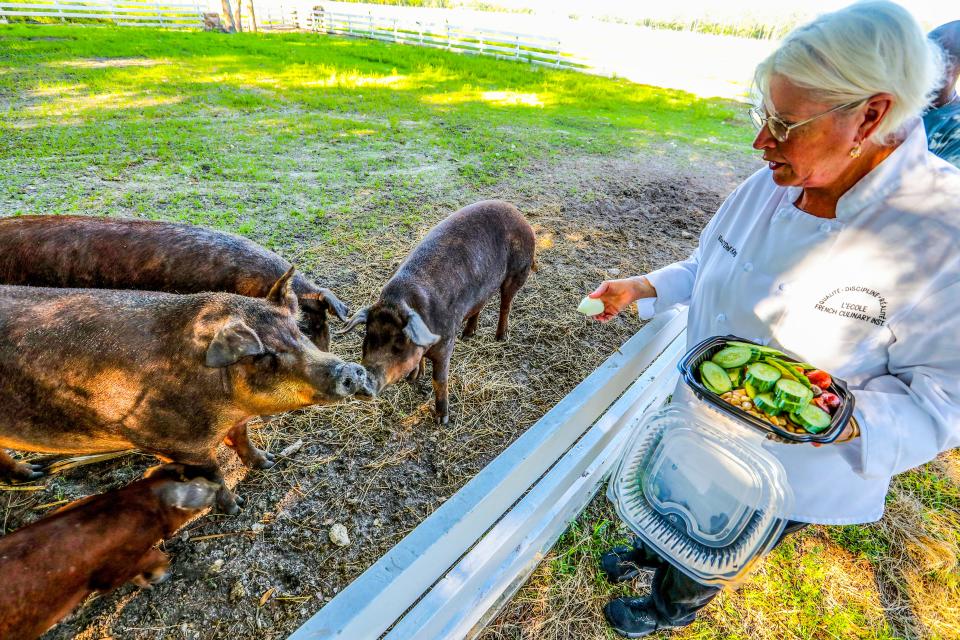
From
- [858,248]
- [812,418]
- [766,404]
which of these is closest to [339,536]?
[766,404]

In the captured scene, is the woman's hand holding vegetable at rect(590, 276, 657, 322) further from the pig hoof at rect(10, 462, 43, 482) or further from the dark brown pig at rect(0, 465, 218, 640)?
the pig hoof at rect(10, 462, 43, 482)

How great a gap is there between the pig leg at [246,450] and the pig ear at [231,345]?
91 centimetres

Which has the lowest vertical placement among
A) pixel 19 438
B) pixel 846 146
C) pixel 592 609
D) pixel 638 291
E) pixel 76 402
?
pixel 592 609

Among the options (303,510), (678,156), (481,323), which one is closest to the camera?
(303,510)

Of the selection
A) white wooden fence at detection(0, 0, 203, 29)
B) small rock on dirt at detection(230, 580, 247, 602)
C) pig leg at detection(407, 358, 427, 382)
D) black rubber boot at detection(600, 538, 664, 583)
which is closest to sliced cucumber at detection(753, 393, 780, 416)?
black rubber boot at detection(600, 538, 664, 583)

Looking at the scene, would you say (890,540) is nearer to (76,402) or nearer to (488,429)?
(488,429)

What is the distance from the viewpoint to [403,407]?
443cm

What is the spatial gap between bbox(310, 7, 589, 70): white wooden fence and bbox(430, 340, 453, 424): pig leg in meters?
21.3

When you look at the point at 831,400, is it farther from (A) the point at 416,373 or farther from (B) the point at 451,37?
(B) the point at 451,37

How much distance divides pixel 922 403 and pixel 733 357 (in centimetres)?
63

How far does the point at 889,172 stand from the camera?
5.84ft

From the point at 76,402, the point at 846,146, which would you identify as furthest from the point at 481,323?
the point at 846,146

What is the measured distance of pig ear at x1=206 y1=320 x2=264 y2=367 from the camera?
279cm

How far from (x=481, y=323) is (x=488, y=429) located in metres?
1.74
